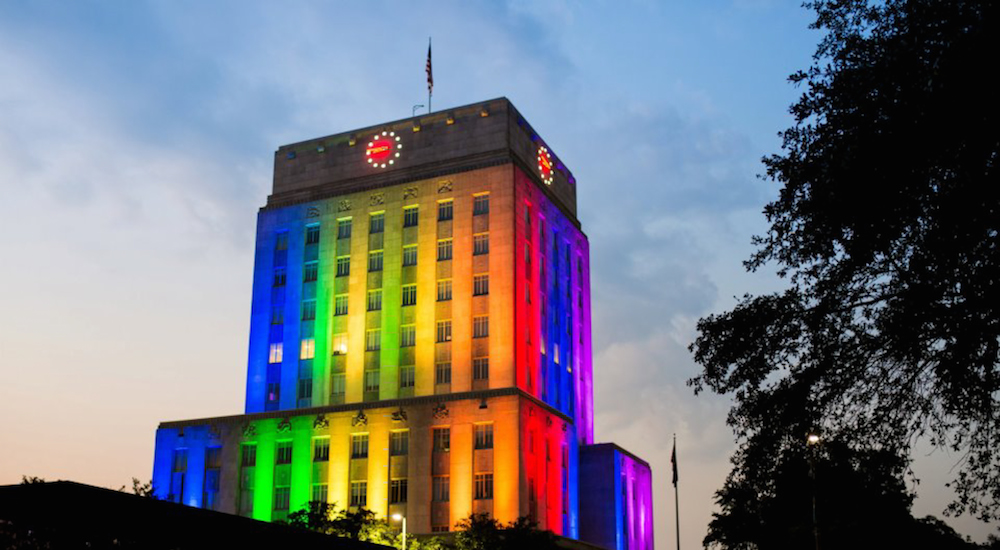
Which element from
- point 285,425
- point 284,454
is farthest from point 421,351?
point 284,454

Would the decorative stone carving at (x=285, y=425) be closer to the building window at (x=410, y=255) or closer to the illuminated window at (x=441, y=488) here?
the illuminated window at (x=441, y=488)

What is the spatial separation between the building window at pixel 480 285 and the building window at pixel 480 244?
7.96 ft

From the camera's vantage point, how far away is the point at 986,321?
811 inches

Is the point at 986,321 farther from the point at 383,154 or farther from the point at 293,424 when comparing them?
the point at 383,154

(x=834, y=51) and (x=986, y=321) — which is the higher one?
(x=834, y=51)

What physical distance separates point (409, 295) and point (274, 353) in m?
15.1

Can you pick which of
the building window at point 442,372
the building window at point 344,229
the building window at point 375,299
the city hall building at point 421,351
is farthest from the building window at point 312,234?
the building window at point 442,372

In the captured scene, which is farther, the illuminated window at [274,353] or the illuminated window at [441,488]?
the illuminated window at [274,353]

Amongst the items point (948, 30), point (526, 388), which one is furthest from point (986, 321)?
point (526, 388)

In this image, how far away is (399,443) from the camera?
89.8 m

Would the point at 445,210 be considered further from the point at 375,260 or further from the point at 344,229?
the point at 344,229

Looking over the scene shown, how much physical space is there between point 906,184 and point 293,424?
79.6 m

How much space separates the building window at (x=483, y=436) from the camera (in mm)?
86875

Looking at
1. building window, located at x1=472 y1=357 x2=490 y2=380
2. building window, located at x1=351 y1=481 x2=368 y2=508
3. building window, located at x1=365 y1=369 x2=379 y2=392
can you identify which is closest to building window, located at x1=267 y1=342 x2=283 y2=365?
building window, located at x1=365 y1=369 x2=379 y2=392
